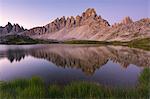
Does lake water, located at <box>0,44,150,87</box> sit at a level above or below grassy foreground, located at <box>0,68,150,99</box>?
below

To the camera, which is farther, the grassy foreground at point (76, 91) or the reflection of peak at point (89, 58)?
the reflection of peak at point (89, 58)

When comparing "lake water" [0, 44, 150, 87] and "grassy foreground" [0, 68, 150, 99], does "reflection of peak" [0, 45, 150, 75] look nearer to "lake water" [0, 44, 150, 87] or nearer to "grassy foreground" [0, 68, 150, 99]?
"lake water" [0, 44, 150, 87]

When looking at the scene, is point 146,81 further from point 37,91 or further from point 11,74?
point 11,74

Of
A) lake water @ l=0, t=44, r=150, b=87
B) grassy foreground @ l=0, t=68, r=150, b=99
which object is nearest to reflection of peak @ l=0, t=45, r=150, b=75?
lake water @ l=0, t=44, r=150, b=87

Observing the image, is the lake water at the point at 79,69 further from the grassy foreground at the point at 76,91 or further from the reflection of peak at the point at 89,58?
the grassy foreground at the point at 76,91

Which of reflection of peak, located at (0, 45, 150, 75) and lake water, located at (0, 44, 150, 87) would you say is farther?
reflection of peak, located at (0, 45, 150, 75)

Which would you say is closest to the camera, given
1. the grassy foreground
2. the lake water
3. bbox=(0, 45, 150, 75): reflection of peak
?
the grassy foreground

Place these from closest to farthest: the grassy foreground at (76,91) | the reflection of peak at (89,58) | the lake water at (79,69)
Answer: the grassy foreground at (76,91), the lake water at (79,69), the reflection of peak at (89,58)

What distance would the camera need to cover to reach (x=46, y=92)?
21594 mm

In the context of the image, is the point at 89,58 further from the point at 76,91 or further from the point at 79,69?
the point at 76,91

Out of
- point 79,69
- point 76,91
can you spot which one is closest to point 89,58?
point 79,69

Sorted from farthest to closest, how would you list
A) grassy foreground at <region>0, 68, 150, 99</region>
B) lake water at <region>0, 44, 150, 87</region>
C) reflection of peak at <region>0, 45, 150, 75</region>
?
1. reflection of peak at <region>0, 45, 150, 75</region>
2. lake water at <region>0, 44, 150, 87</region>
3. grassy foreground at <region>0, 68, 150, 99</region>

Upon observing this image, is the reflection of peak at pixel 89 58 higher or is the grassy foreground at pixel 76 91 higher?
the grassy foreground at pixel 76 91

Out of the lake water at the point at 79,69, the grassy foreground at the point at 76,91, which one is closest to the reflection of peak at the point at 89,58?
the lake water at the point at 79,69
